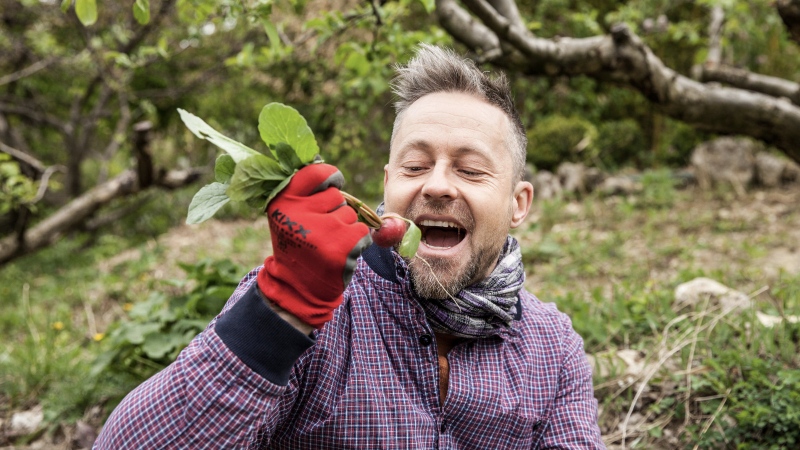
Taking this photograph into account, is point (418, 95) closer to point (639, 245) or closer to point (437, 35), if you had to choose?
point (437, 35)

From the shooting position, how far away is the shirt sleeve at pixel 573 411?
1.79 meters

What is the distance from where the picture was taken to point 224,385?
1161mm

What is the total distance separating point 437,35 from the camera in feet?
10.8

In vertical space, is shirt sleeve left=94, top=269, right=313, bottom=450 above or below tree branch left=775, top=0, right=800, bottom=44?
below

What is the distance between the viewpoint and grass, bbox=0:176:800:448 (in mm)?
2432

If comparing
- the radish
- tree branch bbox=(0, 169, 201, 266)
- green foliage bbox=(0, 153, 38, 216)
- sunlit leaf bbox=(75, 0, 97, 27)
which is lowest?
tree branch bbox=(0, 169, 201, 266)

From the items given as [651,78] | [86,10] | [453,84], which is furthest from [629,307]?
[86,10]

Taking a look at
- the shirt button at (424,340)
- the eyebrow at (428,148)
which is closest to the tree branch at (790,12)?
the eyebrow at (428,148)

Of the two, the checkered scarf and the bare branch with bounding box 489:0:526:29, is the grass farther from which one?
the bare branch with bounding box 489:0:526:29

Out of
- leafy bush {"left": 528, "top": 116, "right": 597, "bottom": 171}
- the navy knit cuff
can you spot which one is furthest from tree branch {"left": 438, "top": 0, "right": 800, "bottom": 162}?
leafy bush {"left": 528, "top": 116, "right": 597, "bottom": 171}

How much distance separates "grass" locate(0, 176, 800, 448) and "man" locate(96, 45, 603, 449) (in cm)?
80

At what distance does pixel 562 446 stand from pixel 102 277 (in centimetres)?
507

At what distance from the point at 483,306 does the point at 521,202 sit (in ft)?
1.64

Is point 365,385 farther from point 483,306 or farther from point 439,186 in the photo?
point 439,186
